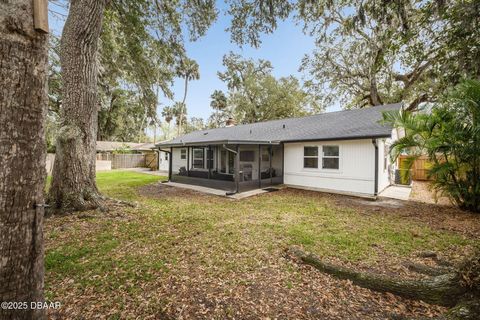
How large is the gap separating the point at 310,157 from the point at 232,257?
8.34 metres

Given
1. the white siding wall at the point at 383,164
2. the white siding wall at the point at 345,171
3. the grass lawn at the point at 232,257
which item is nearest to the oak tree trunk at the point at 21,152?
the grass lawn at the point at 232,257

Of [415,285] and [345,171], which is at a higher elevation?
[345,171]

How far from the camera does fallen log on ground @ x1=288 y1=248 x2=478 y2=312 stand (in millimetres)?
2246

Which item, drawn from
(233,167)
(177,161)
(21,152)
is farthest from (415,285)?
(177,161)

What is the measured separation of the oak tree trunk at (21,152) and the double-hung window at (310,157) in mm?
10654

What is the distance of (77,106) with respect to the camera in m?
5.74

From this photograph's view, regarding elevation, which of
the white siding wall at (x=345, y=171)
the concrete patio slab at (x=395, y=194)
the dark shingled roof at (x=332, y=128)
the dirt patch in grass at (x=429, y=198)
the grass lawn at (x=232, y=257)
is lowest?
the grass lawn at (x=232, y=257)

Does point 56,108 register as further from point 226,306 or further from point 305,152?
point 226,306

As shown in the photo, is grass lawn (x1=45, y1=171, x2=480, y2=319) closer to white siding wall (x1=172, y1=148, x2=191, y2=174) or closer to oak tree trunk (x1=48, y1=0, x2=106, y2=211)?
oak tree trunk (x1=48, y1=0, x2=106, y2=211)

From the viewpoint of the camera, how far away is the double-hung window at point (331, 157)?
33.6 feet

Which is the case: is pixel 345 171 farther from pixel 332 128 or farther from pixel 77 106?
pixel 77 106

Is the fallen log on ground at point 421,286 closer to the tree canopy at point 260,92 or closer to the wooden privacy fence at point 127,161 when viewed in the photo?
the wooden privacy fence at point 127,161

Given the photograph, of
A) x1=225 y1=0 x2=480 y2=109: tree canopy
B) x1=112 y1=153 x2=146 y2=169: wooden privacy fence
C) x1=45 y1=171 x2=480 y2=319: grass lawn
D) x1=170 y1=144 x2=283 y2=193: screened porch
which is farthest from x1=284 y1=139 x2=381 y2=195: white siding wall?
Result: x1=112 y1=153 x2=146 y2=169: wooden privacy fence

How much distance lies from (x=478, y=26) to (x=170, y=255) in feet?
21.6
